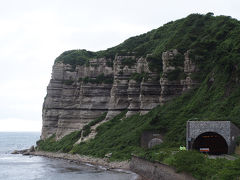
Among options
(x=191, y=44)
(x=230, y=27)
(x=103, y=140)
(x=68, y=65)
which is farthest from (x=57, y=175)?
(x=68, y=65)

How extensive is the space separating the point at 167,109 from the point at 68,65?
46.0 m

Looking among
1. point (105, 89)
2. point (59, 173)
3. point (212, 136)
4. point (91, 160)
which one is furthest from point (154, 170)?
point (105, 89)

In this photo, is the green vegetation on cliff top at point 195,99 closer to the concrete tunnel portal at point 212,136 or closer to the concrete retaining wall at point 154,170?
the concrete retaining wall at point 154,170

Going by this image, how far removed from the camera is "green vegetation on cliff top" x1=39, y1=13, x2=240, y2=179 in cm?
6309

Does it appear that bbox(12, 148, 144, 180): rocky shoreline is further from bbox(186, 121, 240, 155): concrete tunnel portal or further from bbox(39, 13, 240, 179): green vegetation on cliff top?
bbox(186, 121, 240, 155): concrete tunnel portal

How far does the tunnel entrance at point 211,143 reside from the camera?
4675cm

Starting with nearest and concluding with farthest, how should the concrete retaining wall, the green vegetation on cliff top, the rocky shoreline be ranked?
the concrete retaining wall → the green vegetation on cliff top → the rocky shoreline

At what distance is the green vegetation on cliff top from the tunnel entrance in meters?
4.69

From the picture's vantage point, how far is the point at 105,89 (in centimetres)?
10412

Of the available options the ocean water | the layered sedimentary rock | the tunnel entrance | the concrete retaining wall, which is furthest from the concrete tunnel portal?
the layered sedimentary rock

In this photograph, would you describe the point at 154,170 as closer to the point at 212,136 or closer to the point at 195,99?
the point at 212,136

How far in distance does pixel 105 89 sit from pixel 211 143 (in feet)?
188

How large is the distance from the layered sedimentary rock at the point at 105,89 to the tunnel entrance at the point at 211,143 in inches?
1163

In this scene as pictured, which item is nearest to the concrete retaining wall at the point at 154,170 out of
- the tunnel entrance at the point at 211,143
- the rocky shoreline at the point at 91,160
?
the rocky shoreline at the point at 91,160
